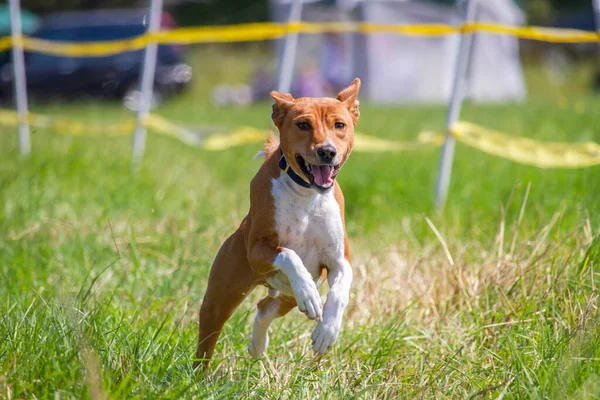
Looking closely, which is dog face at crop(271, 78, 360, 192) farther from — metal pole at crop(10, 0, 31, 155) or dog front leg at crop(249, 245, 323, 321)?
metal pole at crop(10, 0, 31, 155)

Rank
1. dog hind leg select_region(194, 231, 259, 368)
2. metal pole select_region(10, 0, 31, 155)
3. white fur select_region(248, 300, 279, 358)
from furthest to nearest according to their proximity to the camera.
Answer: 1. metal pole select_region(10, 0, 31, 155)
2. white fur select_region(248, 300, 279, 358)
3. dog hind leg select_region(194, 231, 259, 368)

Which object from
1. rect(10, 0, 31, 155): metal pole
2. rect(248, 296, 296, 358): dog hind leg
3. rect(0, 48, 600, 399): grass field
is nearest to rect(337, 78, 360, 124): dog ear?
rect(248, 296, 296, 358): dog hind leg

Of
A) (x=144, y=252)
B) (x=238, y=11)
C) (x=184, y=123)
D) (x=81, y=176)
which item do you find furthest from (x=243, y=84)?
(x=144, y=252)

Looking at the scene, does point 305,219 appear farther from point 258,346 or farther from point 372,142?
point 372,142

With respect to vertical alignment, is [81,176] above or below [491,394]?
below

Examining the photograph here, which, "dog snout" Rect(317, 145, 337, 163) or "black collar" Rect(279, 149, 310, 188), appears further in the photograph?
"black collar" Rect(279, 149, 310, 188)

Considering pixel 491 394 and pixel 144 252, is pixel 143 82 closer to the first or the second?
pixel 144 252

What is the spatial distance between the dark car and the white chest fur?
17644 mm

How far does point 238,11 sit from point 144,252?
25.3 m

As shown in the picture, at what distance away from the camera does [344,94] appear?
3.18 metres

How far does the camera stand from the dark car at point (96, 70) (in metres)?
20.3

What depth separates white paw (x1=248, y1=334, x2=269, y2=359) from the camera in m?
3.35

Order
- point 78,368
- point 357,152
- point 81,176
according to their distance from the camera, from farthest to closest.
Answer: point 357,152 → point 81,176 → point 78,368

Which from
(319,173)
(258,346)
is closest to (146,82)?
(258,346)
